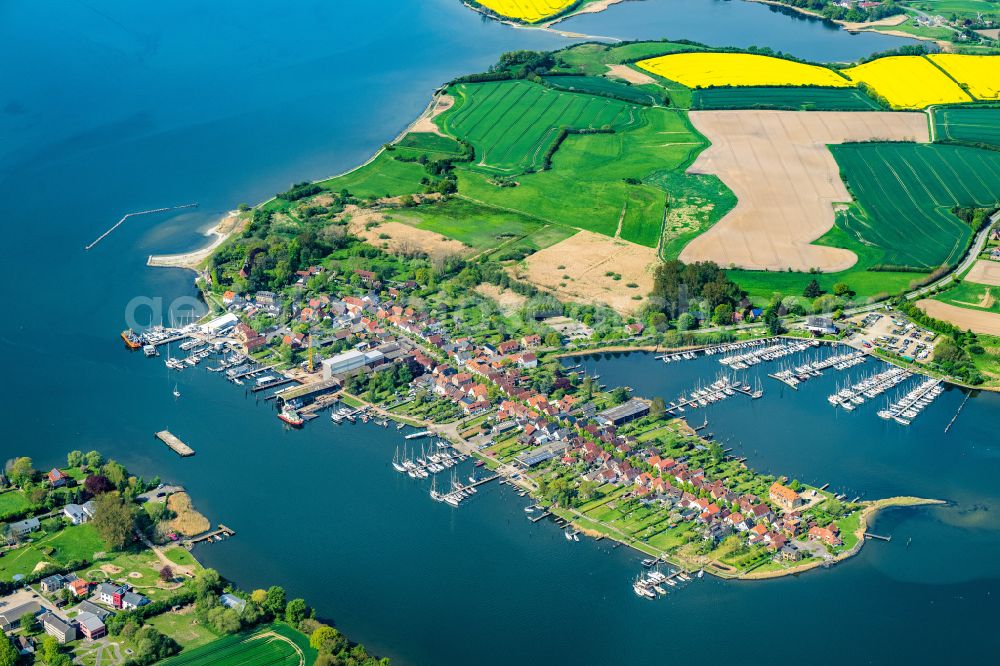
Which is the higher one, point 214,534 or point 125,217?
point 125,217

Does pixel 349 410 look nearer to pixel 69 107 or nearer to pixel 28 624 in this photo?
pixel 28 624

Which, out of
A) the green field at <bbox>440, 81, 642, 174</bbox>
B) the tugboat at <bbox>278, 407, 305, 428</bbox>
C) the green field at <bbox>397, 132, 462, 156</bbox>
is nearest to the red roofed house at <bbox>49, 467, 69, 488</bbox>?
the tugboat at <bbox>278, 407, 305, 428</bbox>

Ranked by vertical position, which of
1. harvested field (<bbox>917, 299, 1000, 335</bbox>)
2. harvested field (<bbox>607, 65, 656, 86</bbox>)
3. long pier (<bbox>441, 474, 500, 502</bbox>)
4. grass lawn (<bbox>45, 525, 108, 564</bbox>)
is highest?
harvested field (<bbox>607, 65, 656, 86</bbox>)

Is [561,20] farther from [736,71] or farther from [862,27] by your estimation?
[862,27]

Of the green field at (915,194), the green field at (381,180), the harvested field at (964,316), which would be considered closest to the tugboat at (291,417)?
the green field at (381,180)

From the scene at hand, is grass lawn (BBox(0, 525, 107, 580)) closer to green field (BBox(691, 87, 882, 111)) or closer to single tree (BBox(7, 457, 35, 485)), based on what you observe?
single tree (BBox(7, 457, 35, 485))

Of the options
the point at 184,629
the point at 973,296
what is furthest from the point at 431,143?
the point at 184,629

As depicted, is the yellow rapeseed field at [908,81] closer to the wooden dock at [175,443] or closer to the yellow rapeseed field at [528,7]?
the yellow rapeseed field at [528,7]
